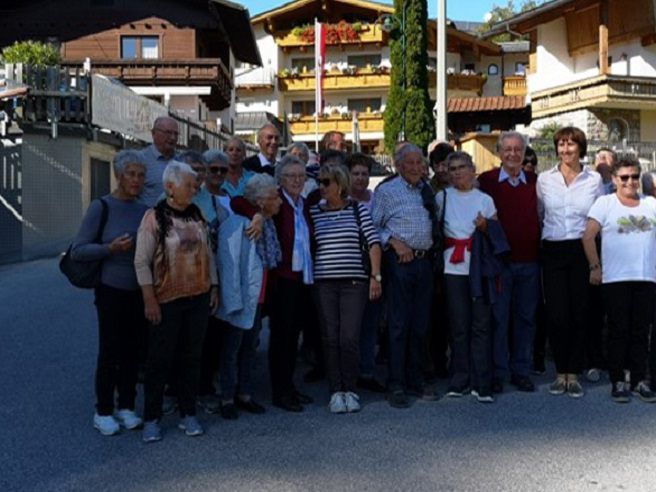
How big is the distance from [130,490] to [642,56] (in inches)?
1460

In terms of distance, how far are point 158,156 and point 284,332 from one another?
1726 mm

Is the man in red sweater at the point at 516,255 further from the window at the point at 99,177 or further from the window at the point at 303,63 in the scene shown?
the window at the point at 303,63

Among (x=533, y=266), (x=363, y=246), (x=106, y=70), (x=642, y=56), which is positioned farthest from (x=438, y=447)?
(x=642, y=56)

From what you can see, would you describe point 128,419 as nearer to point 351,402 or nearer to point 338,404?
point 338,404

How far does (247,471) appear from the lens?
4.59 metres

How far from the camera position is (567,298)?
21.0ft

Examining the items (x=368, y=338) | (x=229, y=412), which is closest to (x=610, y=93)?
(x=368, y=338)

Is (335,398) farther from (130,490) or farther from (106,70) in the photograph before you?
(106,70)

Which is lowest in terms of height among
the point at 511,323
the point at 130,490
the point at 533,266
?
the point at 130,490

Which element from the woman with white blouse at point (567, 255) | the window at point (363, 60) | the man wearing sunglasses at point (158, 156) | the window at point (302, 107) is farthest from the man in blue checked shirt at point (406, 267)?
the window at point (302, 107)

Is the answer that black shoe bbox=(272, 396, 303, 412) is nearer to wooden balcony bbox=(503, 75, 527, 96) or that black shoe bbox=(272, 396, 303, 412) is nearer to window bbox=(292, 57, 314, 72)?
window bbox=(292, 57, 314, 72)

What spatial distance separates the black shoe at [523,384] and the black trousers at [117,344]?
3.00 metres

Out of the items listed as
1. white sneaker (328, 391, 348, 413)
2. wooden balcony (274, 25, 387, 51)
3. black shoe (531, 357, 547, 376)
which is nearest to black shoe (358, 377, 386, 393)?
white sneaker (328, 391, 348, 413)

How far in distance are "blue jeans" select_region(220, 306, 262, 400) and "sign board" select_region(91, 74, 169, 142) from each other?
11.2m
